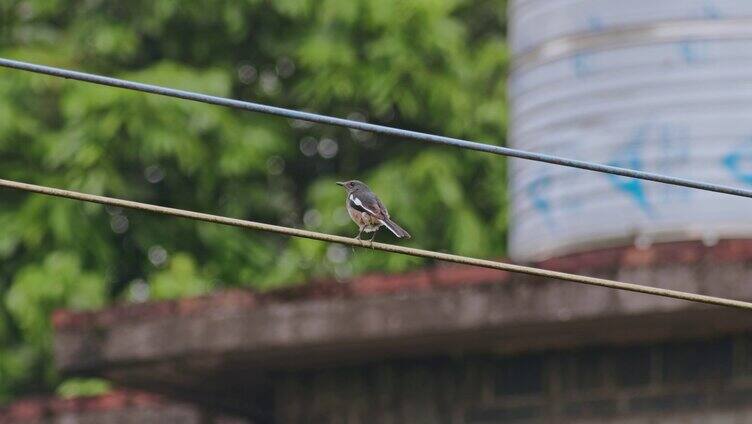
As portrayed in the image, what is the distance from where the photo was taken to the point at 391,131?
1420cm

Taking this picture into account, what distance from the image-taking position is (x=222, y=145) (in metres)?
30.9

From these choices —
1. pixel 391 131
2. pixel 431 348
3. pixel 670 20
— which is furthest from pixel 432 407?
pixel 391 131

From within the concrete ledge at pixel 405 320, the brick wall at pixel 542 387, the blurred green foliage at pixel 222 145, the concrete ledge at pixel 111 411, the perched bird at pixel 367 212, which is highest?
the blurred green foliage at pixel 222 145

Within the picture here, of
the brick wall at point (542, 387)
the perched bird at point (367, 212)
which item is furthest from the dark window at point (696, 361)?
the perched bird at point (367, 212)

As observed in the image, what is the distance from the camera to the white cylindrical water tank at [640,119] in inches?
802

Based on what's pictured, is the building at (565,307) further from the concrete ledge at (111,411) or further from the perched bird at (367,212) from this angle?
the perched bird at (367,212)

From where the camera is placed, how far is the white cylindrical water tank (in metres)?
20.4

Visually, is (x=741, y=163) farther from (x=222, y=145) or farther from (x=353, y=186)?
(x=222, y=145)

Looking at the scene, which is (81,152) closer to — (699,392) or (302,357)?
(302,357)

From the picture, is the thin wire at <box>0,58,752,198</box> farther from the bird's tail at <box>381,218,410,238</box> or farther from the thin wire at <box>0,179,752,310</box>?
the bird's tail at <box>381,218,410,238</box>

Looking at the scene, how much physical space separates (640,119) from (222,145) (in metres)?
11.0

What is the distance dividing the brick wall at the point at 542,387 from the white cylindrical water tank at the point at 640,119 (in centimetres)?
97

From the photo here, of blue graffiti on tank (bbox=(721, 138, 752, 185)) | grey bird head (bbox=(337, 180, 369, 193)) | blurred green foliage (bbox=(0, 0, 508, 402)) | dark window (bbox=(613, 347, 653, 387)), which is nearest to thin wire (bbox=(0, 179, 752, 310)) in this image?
grey bird head (bbox=(337, 180, 369, 193))

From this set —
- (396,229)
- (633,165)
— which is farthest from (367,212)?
(633,165)
